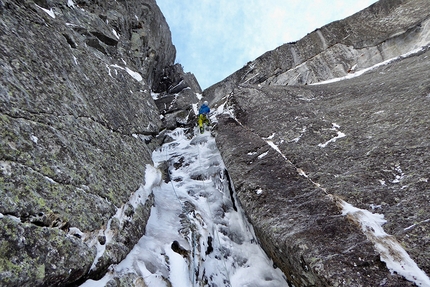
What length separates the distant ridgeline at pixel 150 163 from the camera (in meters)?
4.22

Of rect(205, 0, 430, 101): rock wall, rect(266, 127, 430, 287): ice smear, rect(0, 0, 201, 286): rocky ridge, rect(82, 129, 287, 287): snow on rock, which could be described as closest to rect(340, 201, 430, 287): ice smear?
rect(266, 127, 430, 287): ice smear

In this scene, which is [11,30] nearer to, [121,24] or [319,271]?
[319,271]

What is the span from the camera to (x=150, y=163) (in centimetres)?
929

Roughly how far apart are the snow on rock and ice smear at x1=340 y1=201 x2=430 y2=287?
87.6 inches

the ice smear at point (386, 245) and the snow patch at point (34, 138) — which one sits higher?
the snow patch at point (34, 138)

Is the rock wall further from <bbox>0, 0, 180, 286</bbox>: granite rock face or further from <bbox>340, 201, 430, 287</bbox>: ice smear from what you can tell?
<bbox>340, 201, 430, 287</bbox>: ice smear

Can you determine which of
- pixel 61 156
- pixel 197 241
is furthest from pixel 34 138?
pixel 197 241

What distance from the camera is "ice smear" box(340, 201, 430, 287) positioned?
13.5ft

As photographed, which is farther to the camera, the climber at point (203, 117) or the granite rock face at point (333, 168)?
the climber at point (203, 117)

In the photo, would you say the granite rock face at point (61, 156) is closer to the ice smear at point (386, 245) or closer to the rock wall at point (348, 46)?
the ice smear at point (386, 245)

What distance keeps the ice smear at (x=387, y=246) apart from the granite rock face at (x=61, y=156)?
434 cm

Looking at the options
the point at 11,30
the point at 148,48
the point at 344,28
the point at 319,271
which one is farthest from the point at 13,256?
the point at 344,28

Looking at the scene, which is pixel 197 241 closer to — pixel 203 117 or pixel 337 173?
pixel 337 173

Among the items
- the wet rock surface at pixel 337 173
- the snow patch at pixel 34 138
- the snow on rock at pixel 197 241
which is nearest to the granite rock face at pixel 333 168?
the wet rock surface at pixel 337 173
